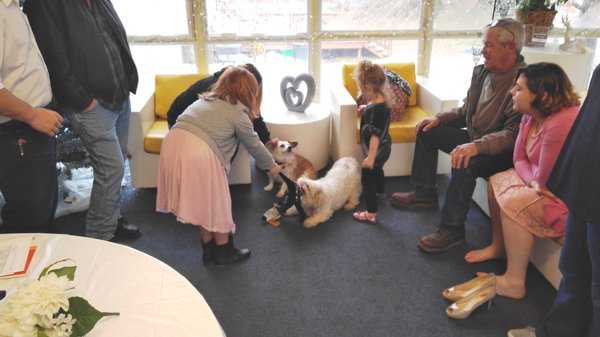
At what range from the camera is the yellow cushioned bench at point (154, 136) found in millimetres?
3010

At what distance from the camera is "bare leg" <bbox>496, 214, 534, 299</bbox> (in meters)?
2.12

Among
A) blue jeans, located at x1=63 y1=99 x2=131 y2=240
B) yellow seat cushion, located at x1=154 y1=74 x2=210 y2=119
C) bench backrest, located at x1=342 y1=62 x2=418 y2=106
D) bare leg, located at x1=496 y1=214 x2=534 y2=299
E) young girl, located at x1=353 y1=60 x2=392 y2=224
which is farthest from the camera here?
bench backrest, located at x1=342 y1=62 x2=418 y2=106

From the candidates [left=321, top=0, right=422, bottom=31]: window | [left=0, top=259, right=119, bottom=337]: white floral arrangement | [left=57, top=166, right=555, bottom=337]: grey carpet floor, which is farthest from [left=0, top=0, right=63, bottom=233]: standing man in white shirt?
[left=321, top=0, right=422, bottom=31]: window

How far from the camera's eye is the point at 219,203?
2.21 meters

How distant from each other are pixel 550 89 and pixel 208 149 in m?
1.54

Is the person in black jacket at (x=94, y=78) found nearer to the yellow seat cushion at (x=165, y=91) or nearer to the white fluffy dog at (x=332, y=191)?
the yellow seat cushion at (x=165, y=91)

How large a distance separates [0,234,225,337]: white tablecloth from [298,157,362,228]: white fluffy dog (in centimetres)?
151

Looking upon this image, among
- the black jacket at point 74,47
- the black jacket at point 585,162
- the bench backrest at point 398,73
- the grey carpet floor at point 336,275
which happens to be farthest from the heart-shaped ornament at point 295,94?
the black jacket at point 585,162

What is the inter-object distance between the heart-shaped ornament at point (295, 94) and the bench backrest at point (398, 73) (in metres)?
0.32

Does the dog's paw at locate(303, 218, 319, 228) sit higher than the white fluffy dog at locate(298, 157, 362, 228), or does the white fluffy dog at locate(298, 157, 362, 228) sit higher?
the white fluffy dog at locate(298, 157, 362, 228)

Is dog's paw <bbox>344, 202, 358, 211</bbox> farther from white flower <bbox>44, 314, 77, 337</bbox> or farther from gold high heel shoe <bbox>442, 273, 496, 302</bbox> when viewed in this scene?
white flower <bbox>44, 314, 77, 337</bbox>

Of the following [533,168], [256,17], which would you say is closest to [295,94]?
[256,17]

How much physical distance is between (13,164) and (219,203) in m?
0.87

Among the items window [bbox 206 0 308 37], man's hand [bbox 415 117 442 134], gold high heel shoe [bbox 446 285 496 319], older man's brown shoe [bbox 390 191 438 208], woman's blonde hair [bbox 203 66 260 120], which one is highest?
window [bbox 206 0 308 37]
